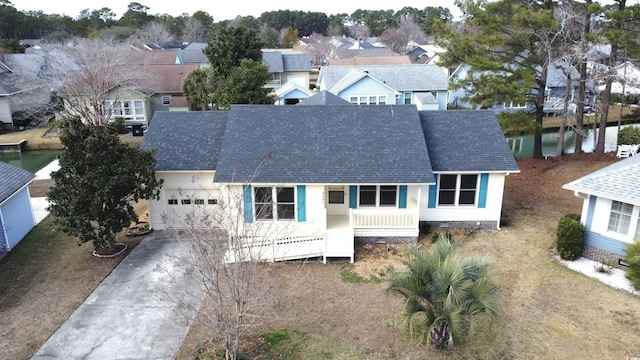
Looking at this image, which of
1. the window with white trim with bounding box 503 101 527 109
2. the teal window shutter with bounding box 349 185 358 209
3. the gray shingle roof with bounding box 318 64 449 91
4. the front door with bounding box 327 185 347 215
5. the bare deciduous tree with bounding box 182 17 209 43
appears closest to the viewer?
the teal window shutter with bounding box 349 185 358 209

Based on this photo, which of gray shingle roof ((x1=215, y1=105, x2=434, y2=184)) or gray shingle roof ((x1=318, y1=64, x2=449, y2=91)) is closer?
gray shingle roof ((x1=215, y1=105, x2=434, y2=184))

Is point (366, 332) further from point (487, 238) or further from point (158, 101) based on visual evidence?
point (158, 101)

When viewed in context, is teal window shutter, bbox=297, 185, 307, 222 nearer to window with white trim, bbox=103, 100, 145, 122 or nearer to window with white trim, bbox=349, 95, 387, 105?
window with white trim, bbox=349, 95, 387, 105

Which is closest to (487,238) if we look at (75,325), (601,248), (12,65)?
(601,248)

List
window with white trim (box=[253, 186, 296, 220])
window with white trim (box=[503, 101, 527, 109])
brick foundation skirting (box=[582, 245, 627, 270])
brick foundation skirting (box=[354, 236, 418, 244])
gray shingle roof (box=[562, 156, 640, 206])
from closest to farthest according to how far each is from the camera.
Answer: gray shingle roof (box=[562, 156, 640, 206]), brick foundation skirting (box=[582, 245, 627, 270]), window with white trim (box=[253, 186, 296, 220]), brick foundation skirting (box=[354, 236, 418, 244]), window with white trim (box=[503, 101, 527, 109])

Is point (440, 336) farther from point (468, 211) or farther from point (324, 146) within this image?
point (324, 146)

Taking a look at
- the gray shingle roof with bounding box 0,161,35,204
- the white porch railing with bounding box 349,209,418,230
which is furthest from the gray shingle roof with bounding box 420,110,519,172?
the gray shingle roof with bounding box 0,161,35,204

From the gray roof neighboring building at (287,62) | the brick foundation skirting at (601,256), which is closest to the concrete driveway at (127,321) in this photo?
the brick foundation skirting at (601,256)
